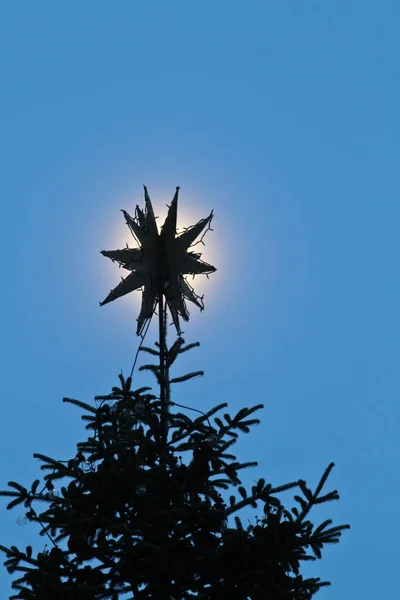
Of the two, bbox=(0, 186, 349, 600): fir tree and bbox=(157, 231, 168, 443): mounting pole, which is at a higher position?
bbox=(157, 231, 168, 443): mounting pole

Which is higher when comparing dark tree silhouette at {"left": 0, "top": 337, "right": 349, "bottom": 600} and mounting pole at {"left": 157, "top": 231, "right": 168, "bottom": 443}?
mounting pole at {"left": 157, "top": 231, "right": 168, "bottom": 443}

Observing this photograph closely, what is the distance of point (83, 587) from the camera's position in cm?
981

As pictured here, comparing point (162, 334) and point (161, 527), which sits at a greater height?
point (162, 334)

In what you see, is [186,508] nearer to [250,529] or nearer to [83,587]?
[250,529]

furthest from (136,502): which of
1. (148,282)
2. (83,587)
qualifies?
(148,282)

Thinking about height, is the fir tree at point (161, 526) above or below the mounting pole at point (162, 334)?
below

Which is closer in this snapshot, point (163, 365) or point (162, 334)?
point (163, 365)

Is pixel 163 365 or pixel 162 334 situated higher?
pixel 162 334

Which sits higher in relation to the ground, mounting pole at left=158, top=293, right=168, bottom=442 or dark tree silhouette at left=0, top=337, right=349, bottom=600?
mounting pole at left=158, top=293, right=168, bottom=442

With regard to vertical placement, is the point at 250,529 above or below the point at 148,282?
below

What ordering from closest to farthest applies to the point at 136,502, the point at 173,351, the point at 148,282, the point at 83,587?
the point at 83,587 → the point at 136,502 → the point at 173,351 → the point at 148,282

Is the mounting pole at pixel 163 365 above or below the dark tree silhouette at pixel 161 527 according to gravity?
above

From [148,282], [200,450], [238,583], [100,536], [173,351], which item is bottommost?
[238,583]

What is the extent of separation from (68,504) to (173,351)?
2.68 meters
